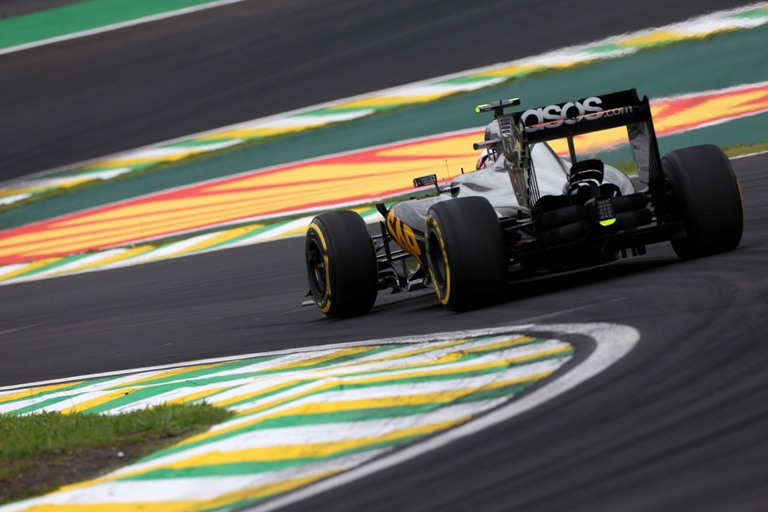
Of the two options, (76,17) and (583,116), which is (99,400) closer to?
(583,116)

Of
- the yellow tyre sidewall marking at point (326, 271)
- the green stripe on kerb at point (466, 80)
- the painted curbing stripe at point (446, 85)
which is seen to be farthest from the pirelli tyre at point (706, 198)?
the green stripe on kerb at point (466, 80)

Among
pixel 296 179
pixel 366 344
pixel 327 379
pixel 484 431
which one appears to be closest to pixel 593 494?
pixel 484 431

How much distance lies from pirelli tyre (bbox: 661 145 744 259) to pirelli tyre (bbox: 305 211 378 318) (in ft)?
8.25

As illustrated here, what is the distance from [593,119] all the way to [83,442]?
440 cm

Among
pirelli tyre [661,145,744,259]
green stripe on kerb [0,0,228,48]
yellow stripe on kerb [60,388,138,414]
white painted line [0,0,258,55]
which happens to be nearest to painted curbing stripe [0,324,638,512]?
yellow stripe on kerb [60,388,138,414]

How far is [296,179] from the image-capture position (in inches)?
744

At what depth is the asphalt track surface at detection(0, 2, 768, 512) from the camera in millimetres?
4582

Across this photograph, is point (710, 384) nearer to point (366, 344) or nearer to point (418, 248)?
point (366, 344)

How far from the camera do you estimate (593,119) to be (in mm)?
9227

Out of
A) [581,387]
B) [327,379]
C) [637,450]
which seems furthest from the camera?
[327,379]

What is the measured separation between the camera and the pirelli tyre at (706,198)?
8.97 metres

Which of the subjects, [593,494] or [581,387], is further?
[581,387]

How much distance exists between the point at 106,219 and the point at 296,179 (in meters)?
2.93

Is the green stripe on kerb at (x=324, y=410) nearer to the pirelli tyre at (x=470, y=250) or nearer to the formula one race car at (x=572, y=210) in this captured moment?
the pirelli tyre at (x=470, y=250)
